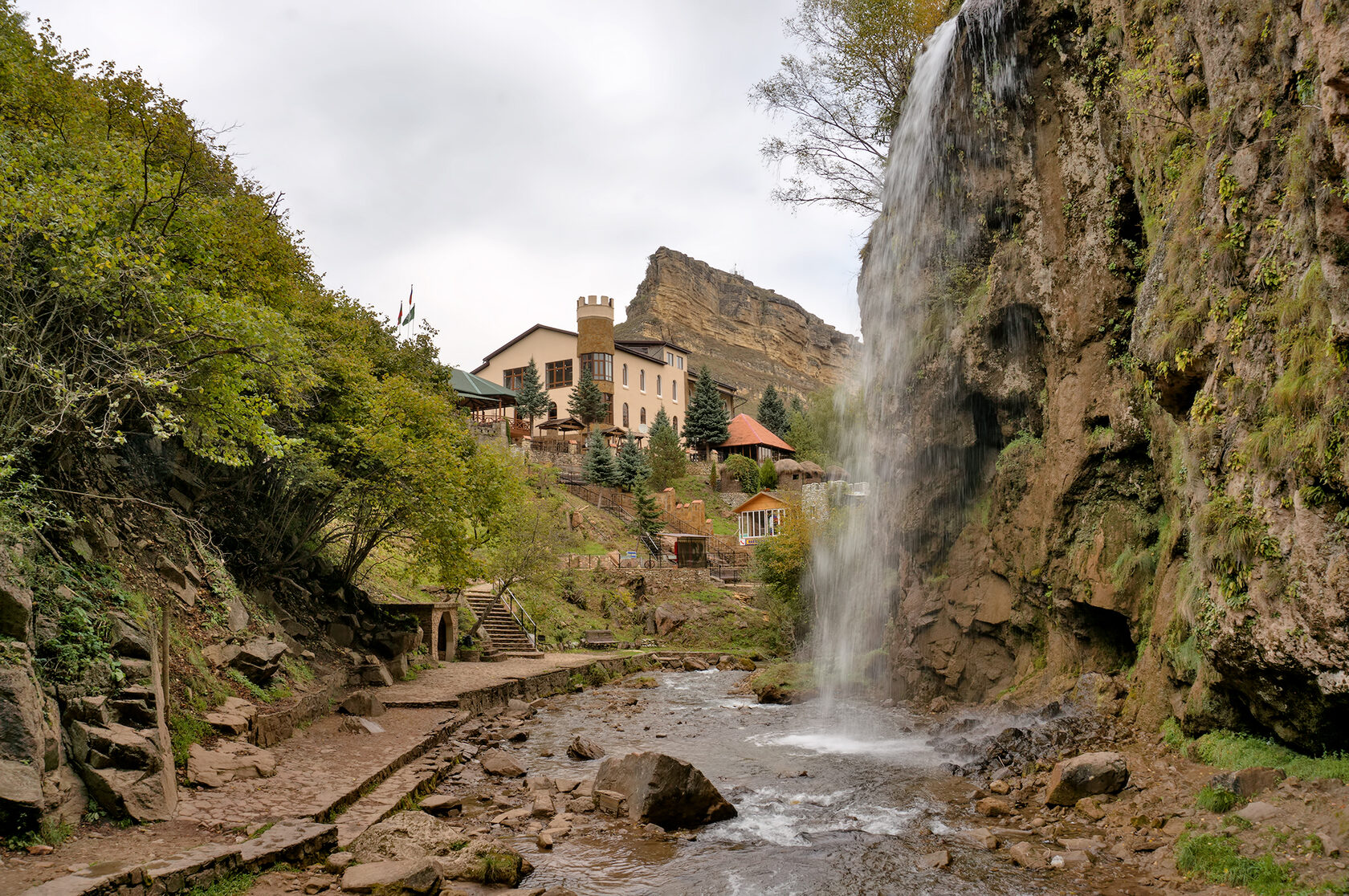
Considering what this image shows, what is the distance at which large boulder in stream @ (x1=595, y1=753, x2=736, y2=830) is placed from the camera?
9641 millimetres

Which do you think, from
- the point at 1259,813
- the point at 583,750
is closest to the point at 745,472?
the point at 583,750

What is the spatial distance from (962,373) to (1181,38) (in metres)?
7.61

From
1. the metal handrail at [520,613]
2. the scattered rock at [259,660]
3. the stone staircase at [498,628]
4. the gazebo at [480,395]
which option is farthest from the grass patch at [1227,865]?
the gazebo at [480,395]

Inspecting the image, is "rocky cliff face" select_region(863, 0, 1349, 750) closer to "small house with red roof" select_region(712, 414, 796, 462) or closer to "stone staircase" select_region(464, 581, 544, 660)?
"stone staircase" select_region(464, 581, 544, 660)

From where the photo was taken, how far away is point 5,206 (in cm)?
832

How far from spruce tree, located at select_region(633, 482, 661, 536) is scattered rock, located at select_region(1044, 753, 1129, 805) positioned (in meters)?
35.0

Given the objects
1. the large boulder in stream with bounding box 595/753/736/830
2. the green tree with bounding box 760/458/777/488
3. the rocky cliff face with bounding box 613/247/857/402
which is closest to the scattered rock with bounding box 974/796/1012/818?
the large boulder in stream with bounding box 595/753/736/830

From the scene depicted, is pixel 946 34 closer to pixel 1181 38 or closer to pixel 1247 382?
pixel 1181 38

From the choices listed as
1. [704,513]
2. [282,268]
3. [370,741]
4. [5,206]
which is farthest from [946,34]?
[704,513]

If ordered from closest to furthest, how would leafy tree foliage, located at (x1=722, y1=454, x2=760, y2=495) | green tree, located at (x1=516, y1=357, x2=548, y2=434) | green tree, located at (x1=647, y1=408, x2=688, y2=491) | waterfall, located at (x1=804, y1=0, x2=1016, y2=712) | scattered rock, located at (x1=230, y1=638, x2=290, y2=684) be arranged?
scattered rock, located at (x1=230, y1=638, x2=290, y2=684)
waterfall, located at (x1=804, y1=0, x2=1016, y2=712)
green tree, located at (x1=647, y1=408, x2=688, y2=491)
leafy tree foliage, located at (x1=722, y1=454, x2=760, y2=495)
green tree, located at (x1=516, y1=357, x2=548, y2=434)

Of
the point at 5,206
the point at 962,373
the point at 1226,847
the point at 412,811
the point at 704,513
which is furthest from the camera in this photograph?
the point at 704,513

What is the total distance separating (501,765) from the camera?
499 inches

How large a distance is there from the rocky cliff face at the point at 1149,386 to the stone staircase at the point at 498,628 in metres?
13.3

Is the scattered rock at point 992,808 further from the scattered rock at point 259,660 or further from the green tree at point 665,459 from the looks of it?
the green tree at point 665,459
